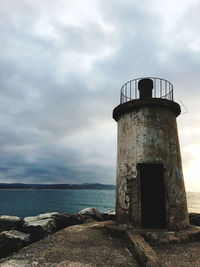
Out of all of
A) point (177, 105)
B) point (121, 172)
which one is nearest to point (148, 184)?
point (121, 172)

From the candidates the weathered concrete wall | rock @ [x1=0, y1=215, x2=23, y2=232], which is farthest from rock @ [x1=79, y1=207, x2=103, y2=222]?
the weathered concrete wall

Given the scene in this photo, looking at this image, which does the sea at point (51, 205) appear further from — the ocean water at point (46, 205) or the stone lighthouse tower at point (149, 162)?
the stone lighthouse tower at point (149, 162)

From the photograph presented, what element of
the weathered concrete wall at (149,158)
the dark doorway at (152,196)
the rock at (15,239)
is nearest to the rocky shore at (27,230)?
the rock at (15,239)

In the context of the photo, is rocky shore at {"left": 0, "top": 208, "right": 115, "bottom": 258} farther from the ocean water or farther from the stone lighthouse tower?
the ocean water

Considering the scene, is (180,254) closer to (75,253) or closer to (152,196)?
(75,253)

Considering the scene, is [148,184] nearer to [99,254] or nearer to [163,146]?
[163,146]

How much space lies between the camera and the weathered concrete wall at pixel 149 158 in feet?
22.6

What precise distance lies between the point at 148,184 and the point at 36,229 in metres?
4.52

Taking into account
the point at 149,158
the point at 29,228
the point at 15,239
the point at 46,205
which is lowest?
the point at 46,205

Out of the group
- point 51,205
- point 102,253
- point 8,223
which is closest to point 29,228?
point 8,223

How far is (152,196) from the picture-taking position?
8.22 metres

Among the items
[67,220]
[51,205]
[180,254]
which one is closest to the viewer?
[180,254]

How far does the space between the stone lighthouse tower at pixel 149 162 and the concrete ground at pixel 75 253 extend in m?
1.46

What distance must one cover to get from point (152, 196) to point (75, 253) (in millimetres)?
4223
